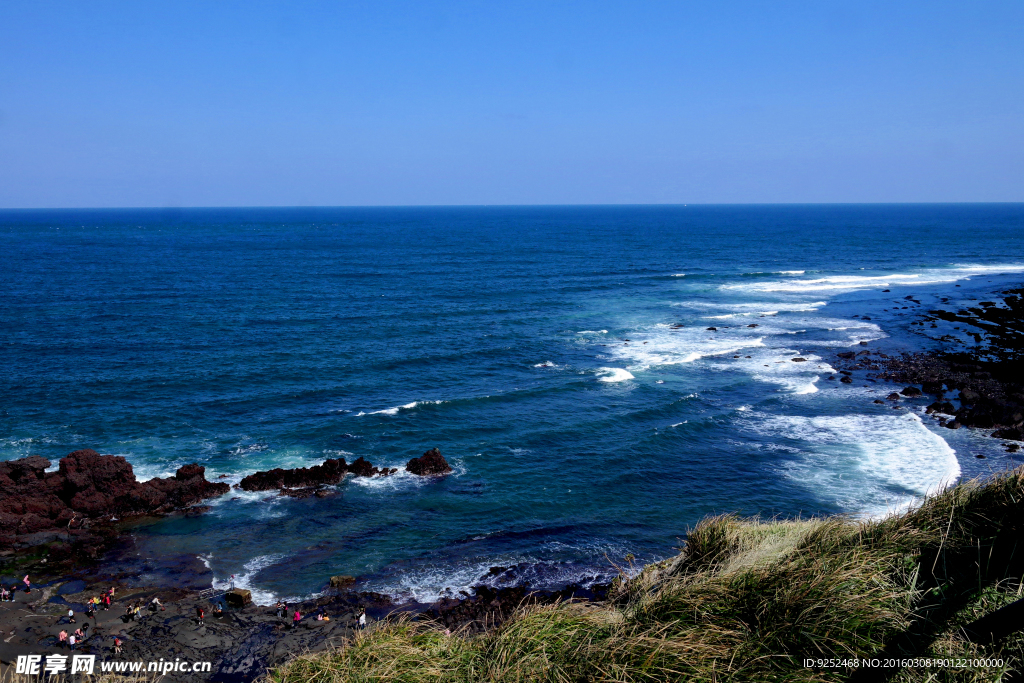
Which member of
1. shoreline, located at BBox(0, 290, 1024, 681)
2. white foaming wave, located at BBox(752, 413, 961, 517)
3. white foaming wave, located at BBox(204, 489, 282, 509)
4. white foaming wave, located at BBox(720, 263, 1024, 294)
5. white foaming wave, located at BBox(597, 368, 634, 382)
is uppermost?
white foaming wave, located at BBox(720, 263, 1024, 294)

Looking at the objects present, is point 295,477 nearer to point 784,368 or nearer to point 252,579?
point 252,579

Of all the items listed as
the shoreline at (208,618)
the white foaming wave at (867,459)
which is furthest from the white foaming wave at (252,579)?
the white foaming wave at (867,459)

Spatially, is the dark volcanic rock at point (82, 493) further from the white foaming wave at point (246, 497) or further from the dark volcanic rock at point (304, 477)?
the dark volcanic rock at point (304, 477)

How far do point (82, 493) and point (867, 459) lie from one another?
39.3m

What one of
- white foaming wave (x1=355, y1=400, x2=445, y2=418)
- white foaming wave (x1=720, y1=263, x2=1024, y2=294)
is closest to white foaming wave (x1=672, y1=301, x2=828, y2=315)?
white foaming wave (x1=720, y1=263, x2=1024, y2=294)

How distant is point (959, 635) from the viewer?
7953 millimetres

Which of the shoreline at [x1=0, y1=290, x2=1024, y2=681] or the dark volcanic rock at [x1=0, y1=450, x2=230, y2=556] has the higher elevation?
the dark volcanic rock at [x1=0, y1=450, x2=230, y2=556]

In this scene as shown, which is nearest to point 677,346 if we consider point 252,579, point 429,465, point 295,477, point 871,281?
point 429,465

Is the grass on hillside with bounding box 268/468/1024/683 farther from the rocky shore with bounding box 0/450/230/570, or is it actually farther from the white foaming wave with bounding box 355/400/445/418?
the white foaming wave with bounding box 355/400/445/418

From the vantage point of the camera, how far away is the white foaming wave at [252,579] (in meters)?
23.6

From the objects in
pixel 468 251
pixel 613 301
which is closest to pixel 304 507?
pixel 613 301

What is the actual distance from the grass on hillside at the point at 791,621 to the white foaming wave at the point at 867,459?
19.2m

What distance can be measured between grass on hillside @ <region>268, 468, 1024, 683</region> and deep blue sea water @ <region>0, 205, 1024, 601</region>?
15.1 m

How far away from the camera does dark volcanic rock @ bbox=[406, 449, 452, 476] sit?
33344 mm
